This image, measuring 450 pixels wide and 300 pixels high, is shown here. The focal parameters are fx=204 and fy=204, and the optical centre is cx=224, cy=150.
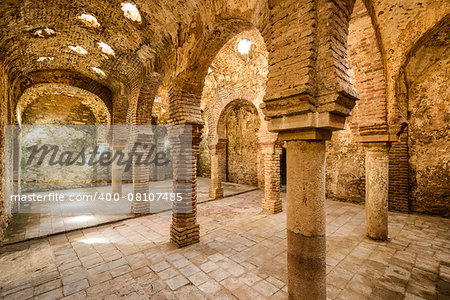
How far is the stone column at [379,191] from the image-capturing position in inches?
177

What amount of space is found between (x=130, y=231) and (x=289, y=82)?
5.24m

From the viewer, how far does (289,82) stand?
2197 millimetres

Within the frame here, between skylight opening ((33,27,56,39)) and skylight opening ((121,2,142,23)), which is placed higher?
skylight opening ((121,2,142,23))

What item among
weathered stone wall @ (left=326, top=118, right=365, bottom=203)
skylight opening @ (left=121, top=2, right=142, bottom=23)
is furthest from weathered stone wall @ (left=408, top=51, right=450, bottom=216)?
skylight opening @ (left=121, top=2, right=142, bottom=23)

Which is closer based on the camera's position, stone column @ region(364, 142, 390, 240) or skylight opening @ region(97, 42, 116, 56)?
stone column @ region(364, 142, 390, 240)

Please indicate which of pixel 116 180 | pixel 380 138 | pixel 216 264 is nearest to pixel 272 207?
pixel 216 264

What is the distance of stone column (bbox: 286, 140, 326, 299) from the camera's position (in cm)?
221

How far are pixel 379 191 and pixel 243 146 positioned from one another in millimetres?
8473

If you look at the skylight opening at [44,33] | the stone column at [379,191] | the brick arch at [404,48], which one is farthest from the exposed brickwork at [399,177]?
the skylight opening at [44,33]

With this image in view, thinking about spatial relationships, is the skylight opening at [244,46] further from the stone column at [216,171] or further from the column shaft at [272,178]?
the stone column at [216,171]

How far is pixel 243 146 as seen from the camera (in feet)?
41.3

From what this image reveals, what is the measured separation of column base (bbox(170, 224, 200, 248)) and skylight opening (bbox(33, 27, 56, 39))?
527 centimetres

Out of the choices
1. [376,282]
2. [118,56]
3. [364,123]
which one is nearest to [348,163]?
[364,123]

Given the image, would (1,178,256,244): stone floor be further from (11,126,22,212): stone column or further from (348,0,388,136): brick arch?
(348,0,388,136): brick arch
